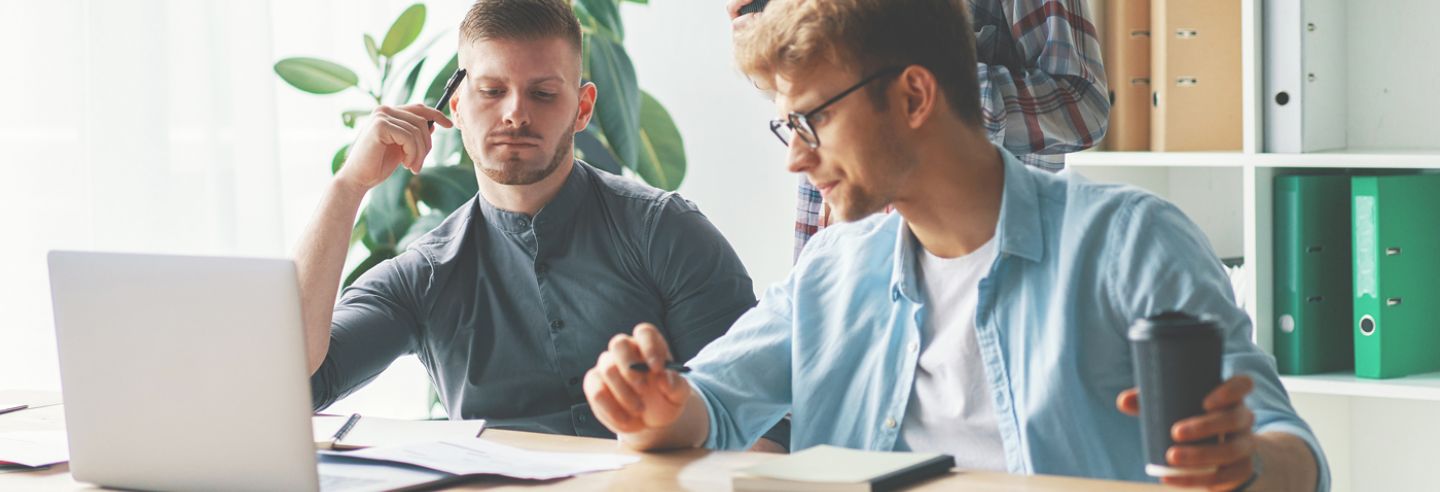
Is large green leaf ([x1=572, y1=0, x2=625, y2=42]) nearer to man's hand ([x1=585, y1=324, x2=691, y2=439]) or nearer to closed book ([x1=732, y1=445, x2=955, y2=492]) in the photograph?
man's hand ([x1=585, y1=324, x2=691, y2=439])

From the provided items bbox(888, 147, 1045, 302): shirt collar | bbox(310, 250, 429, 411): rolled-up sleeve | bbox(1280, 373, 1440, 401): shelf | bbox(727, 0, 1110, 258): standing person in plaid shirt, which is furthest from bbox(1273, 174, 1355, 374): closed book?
bbox(310, 250, 429, 411): rolled-up sleeve

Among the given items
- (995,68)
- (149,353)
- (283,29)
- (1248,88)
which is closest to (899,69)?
(995,68)

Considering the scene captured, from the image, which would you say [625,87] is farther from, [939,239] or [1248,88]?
[939,239]

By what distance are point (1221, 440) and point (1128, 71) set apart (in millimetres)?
1579

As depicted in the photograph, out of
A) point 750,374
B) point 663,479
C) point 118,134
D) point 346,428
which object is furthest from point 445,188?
point 663,479

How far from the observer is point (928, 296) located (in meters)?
1.46

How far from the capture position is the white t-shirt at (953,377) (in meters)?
1.39

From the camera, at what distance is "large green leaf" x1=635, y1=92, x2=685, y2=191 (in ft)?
10.1

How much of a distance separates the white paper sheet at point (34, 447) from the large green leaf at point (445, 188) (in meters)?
1.23

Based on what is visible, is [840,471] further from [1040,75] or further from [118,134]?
[118,134]

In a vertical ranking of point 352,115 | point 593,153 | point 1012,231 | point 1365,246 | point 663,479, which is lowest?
point 663,479

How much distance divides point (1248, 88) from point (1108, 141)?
33 centimetres

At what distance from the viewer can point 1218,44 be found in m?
2.38

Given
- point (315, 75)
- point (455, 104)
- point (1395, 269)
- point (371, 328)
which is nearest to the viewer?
point (371, 328)
